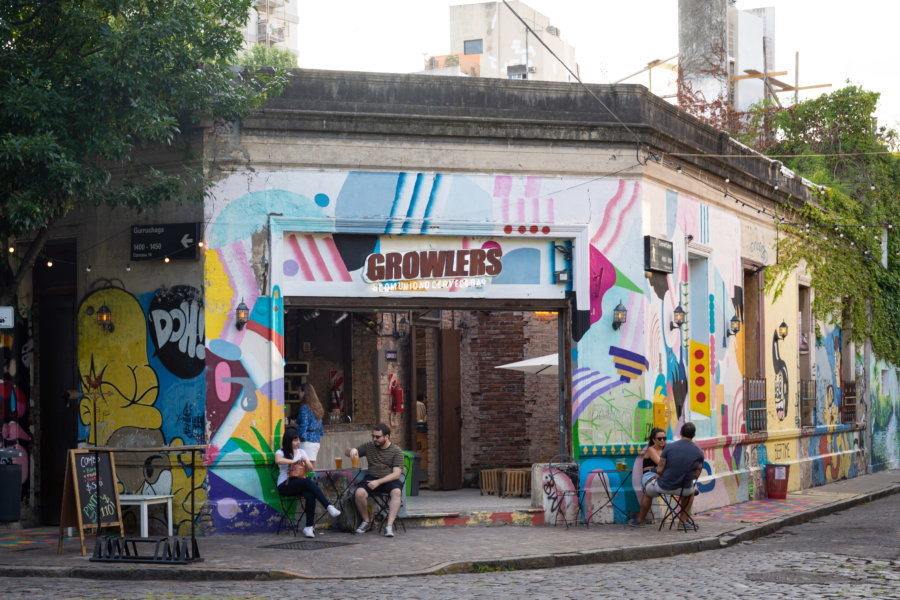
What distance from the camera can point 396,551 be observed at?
11.4 metres

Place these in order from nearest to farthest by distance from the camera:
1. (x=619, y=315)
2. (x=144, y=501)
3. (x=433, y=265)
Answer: (x=144, y=501), (x=433, y=265), (x=619, y=315)

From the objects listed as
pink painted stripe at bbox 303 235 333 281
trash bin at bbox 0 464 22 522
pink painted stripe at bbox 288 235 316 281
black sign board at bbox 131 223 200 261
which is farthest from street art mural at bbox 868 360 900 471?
trash bin at bbox 0 464 22 522

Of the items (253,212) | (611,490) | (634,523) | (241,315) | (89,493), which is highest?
(253,212)

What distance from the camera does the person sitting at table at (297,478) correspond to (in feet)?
41.2

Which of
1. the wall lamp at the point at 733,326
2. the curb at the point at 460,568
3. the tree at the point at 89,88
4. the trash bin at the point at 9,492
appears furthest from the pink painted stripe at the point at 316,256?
the wall lamp at the point at 733,326

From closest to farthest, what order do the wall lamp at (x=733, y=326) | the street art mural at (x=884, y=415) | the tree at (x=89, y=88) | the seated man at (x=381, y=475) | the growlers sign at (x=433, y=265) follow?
1. the tree at (x=89, y=88)
2. the seated man at (x=381, y=475)
3. the growlers sign at (x=433, y=265)
4. the wall lamp at (x=733, y=326)
5. the street art mural at (x=884, y=415)

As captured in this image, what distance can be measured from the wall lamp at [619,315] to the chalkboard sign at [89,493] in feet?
21.5

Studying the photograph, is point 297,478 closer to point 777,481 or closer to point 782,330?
point 777,481

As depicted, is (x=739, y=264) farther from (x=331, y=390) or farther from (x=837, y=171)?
(x=837, y=171)

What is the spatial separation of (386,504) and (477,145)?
473cm

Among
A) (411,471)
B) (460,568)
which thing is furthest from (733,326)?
(460,568)

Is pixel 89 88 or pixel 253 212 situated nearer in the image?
pixel 89 88

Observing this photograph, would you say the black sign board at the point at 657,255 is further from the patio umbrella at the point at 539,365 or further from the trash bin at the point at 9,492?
the trash bin at the point at 9,492

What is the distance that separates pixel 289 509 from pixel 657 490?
4.59 metres
